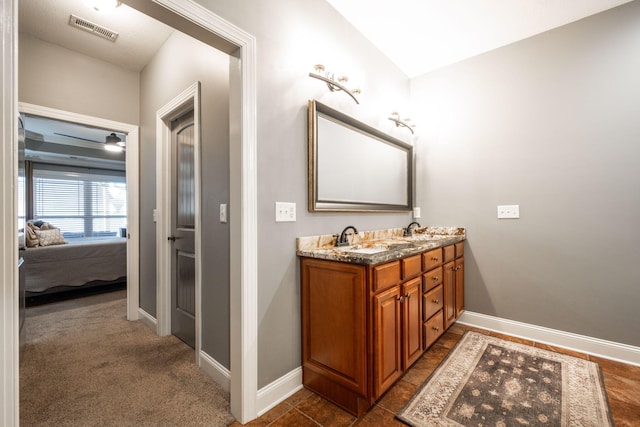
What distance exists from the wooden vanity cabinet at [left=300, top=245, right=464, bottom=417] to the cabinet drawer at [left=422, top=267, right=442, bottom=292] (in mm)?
66

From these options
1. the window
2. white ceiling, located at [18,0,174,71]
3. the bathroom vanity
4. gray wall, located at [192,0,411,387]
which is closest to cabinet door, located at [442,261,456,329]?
the bathroom vanity

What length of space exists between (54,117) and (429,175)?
147 inches

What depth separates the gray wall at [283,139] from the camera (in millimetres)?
1584

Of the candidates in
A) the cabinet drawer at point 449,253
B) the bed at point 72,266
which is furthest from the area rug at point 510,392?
the bed at point 72,266

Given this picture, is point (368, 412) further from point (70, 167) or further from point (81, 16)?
point (70, 167)

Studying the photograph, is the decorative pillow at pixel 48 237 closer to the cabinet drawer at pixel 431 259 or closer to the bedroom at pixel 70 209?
the bedroom at pixel 70 209

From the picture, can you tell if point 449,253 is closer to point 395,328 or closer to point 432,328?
point 432,328

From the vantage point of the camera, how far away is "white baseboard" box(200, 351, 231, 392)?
179cm

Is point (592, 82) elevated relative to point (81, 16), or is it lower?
lower

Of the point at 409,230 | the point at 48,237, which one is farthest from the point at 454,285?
the point at 48,237

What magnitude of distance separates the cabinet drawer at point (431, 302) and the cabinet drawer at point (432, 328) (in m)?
0.04

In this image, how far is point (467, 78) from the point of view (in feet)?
9.21

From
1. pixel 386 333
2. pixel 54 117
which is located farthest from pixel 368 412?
pixel 54 117

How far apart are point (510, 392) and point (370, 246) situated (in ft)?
4.02
